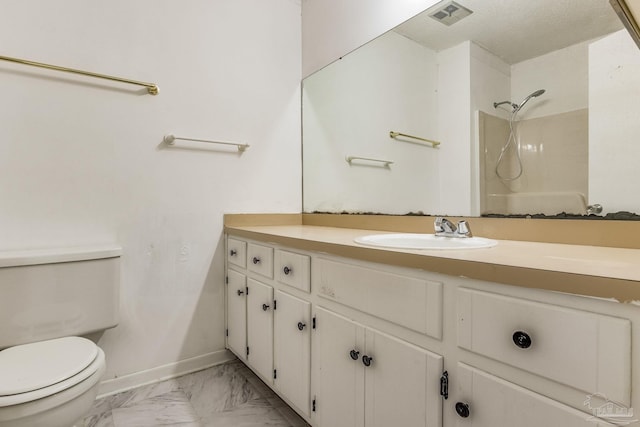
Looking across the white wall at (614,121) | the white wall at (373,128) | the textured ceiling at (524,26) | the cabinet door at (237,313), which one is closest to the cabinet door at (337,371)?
the cabinet door at (237,313)

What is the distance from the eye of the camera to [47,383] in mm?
947

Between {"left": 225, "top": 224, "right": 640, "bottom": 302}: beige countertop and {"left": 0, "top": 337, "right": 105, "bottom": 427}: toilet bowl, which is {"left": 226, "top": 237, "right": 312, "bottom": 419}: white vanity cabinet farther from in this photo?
{"left": 0, "top": 337, "right": 105, "bottom": 427}: toilet bowl

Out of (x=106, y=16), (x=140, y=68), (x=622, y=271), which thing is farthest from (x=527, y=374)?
(x=106, y=16)

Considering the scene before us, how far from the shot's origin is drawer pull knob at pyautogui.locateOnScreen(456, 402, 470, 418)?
27.6 inches

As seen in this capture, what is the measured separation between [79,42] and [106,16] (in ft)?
0.60

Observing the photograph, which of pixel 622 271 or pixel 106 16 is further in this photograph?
pixel 106 16

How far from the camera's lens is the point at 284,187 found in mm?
2105

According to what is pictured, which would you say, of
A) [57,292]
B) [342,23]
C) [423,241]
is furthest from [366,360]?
[342,23]

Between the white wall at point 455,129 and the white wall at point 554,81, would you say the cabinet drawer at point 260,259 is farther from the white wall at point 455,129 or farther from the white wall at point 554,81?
the white wall at point 554,81

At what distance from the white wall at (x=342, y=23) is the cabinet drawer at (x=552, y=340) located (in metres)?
1.37

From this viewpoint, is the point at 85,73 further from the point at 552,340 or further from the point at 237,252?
the point at 552,340

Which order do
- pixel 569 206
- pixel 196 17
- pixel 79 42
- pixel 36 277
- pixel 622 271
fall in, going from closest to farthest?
pixel 622 271 < pixel 569 206 < pixel 36 277 < pixel 79 42 < pixel 196 17

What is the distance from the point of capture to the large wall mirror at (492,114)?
38.8 inches

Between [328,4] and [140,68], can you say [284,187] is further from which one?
[328,4]
